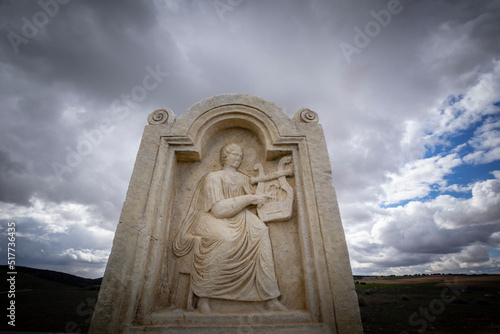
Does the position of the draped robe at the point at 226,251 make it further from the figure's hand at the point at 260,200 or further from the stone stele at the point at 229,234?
the figure's hand at the point at 260,200

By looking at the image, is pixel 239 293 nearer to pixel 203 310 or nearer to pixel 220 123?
pixel 203 310

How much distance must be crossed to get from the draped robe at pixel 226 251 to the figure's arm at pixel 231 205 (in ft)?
0.29

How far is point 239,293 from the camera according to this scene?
301 centimetres

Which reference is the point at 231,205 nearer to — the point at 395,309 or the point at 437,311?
the point at 437,311

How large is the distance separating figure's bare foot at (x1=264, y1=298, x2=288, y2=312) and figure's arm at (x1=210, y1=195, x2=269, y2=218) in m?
1.46

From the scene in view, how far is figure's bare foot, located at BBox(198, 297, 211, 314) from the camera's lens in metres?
2.87

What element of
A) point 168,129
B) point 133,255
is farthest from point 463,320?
point 168,129

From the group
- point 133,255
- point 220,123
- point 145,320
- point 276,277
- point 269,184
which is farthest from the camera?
point 220,123

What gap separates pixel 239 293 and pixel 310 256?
123cm

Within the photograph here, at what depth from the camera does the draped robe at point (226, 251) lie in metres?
3.03

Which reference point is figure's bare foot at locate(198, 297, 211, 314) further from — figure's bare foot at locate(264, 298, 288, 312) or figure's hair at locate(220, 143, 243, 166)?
figure's hair at locate(220, 143, 243, 166)

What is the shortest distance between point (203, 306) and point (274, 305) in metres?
1.04

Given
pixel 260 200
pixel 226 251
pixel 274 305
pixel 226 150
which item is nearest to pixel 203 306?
pixel 226 251

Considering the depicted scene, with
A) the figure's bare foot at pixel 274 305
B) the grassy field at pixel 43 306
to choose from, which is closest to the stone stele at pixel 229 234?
the figure's bare foot at pixel 274 305
